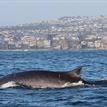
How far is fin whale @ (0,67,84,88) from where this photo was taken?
2692 cm

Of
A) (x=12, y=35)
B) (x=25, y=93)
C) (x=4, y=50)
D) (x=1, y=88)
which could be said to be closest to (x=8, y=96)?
(x=25, y=93)

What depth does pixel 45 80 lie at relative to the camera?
26922 mm

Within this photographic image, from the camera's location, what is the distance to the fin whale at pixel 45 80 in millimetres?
26922

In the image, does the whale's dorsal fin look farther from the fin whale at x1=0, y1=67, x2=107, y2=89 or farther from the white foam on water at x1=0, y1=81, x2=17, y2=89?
the white foam on water at x1=0, y1=81, x2=17, y2=89

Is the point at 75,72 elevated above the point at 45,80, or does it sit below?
above

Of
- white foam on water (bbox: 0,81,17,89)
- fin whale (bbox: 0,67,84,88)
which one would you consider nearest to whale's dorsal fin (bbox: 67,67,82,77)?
fin whale (bbox: 0,67,84,88)

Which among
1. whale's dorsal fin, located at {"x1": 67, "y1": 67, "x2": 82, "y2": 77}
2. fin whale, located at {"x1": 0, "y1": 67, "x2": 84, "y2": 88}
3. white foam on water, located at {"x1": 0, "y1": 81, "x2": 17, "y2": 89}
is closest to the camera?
whale's dorsal fin, located at {"x1": 67, "y1": 67, "x2": 82, "y2": 77}

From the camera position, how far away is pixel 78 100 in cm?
2355

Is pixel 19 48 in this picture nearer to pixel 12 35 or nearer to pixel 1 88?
pixel 12 35

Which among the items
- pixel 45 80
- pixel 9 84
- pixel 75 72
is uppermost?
pixel 75 72

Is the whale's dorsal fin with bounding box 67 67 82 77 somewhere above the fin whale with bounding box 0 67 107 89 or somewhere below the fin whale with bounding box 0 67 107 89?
above

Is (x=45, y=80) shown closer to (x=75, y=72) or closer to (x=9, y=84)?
(x=75, y=72)

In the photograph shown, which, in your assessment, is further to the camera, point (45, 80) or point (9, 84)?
point (9, 84)

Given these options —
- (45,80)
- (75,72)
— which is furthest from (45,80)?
(75,72)
